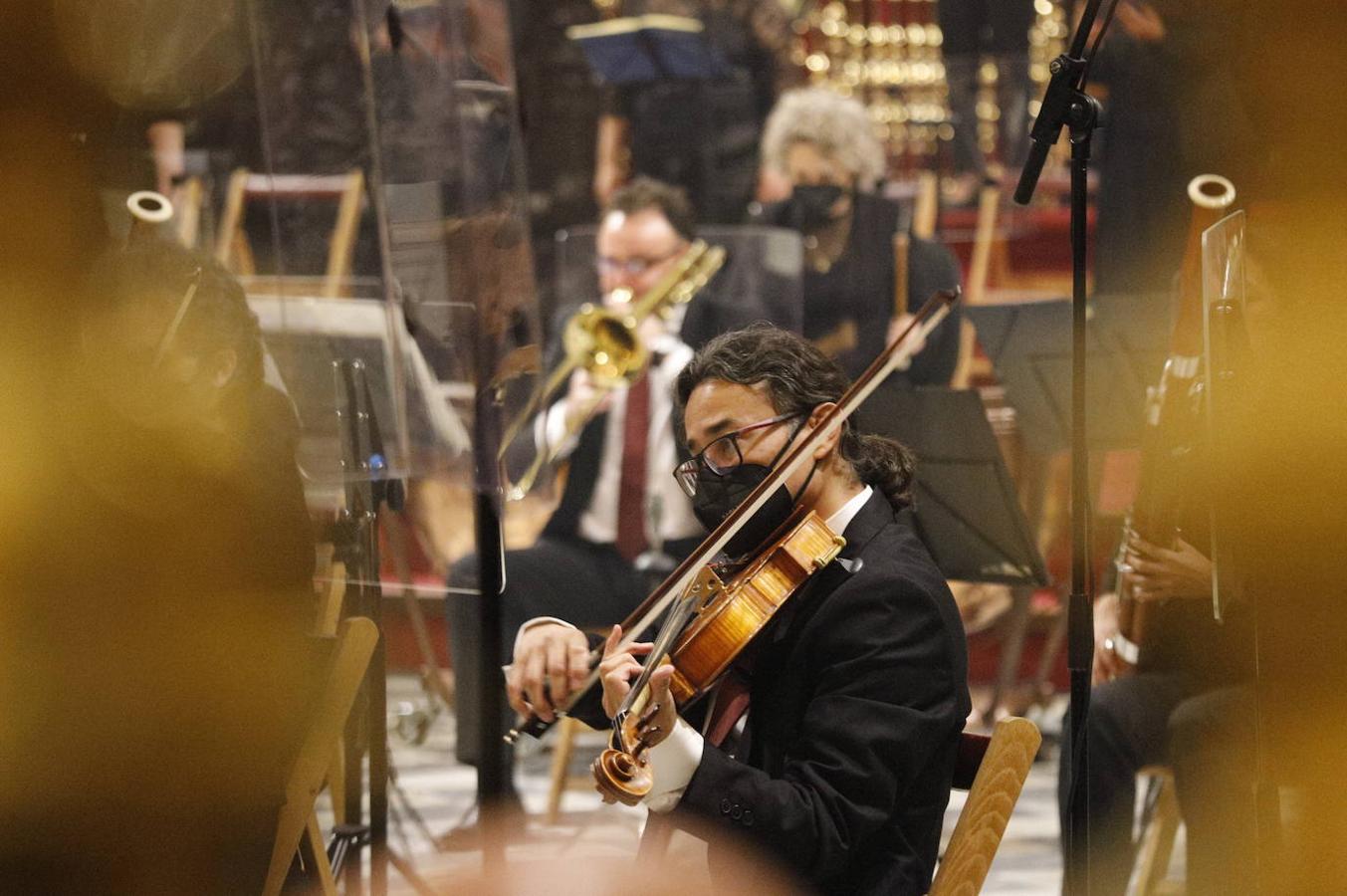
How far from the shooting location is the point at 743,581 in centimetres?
199

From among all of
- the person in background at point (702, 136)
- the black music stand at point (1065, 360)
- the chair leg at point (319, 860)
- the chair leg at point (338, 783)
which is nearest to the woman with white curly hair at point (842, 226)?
the black music stand at point (1065, 360)

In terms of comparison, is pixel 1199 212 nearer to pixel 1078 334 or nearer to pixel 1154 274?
pixel 1078 334

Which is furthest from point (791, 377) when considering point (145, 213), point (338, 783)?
point (338, 783)

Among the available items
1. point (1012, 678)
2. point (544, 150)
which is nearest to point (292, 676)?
point (1012, 678)

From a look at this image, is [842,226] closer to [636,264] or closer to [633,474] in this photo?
[636,264]

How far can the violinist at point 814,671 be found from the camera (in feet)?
6.16

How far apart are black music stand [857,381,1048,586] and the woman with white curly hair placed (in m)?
1.48

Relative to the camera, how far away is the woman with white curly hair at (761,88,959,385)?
4.55 metres

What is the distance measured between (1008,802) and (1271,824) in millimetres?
411

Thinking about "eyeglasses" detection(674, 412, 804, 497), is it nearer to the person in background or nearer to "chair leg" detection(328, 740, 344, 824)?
"chair leg" detection(328, 740, 344, 824)

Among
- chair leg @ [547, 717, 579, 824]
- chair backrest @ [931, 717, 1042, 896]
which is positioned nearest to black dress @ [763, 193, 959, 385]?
chair leg @ [547, 717, 579, 824]

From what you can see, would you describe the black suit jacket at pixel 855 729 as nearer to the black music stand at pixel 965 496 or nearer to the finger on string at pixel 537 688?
the finger on string at pixel 537 688

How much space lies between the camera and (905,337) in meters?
2.02

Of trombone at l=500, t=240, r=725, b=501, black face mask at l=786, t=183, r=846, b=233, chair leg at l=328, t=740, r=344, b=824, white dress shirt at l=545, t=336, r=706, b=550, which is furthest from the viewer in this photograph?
black face mask at l=786, t=183, r=846, b=233
